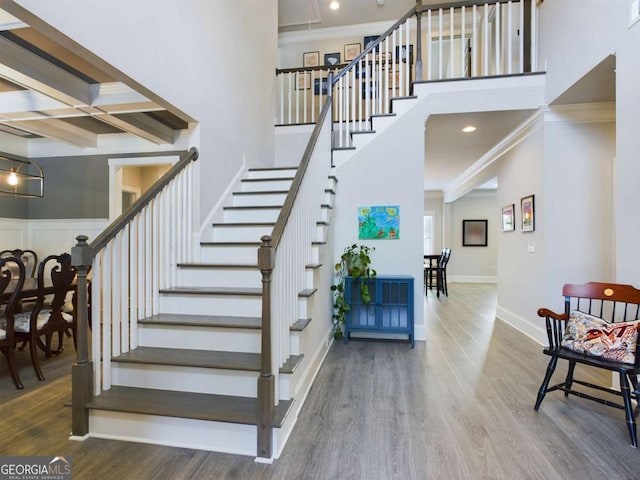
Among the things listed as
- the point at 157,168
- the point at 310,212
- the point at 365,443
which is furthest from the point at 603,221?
the point at 157,168

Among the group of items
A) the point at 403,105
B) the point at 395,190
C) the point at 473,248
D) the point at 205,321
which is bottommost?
the point at 205,321

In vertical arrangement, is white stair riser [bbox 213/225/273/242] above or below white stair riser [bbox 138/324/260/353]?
above

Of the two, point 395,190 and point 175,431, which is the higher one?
point 395,190

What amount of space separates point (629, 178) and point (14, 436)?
14.1 feet

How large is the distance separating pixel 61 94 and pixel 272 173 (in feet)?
6.82

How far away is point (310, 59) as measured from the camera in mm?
6367

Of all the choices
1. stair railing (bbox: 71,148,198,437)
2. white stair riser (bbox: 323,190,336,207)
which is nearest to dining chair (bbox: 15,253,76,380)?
stair railing (bbox: 71,148,198,437)

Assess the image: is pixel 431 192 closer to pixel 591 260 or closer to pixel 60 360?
pixel 591 260

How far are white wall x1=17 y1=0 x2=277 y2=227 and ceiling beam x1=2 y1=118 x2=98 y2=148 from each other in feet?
5.80

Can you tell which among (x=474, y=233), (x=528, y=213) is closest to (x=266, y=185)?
(x=528, y=213)

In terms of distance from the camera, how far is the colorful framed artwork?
3730 millimetres

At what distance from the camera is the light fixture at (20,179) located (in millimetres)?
3689

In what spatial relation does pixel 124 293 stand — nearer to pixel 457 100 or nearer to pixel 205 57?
pixel 205 57

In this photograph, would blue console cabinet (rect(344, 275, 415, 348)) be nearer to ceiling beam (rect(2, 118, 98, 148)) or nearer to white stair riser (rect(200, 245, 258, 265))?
white stair riser (rect(200, 245, 258, 265))
